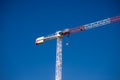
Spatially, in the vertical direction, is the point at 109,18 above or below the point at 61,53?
above

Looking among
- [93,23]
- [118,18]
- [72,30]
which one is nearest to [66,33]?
[72,30]

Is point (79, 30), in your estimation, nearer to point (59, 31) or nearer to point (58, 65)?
point (59, 31)

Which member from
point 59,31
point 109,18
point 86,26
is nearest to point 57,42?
point 59,31

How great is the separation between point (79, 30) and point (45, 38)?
8.56m

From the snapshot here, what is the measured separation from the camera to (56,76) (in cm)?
6562

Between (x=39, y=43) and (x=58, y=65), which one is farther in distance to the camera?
(x=39, y=43)

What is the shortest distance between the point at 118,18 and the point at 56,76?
1706 centimetres

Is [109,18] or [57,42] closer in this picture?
[109,18]

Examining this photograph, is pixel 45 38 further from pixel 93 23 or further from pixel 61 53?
pixel 93 23

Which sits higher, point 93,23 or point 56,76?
point 93,23

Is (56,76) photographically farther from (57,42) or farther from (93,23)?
(93,23)

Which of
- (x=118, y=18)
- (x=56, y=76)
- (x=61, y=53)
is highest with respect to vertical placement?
(x=118, y=18)

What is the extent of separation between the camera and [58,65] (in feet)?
219

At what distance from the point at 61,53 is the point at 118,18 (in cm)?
1393
